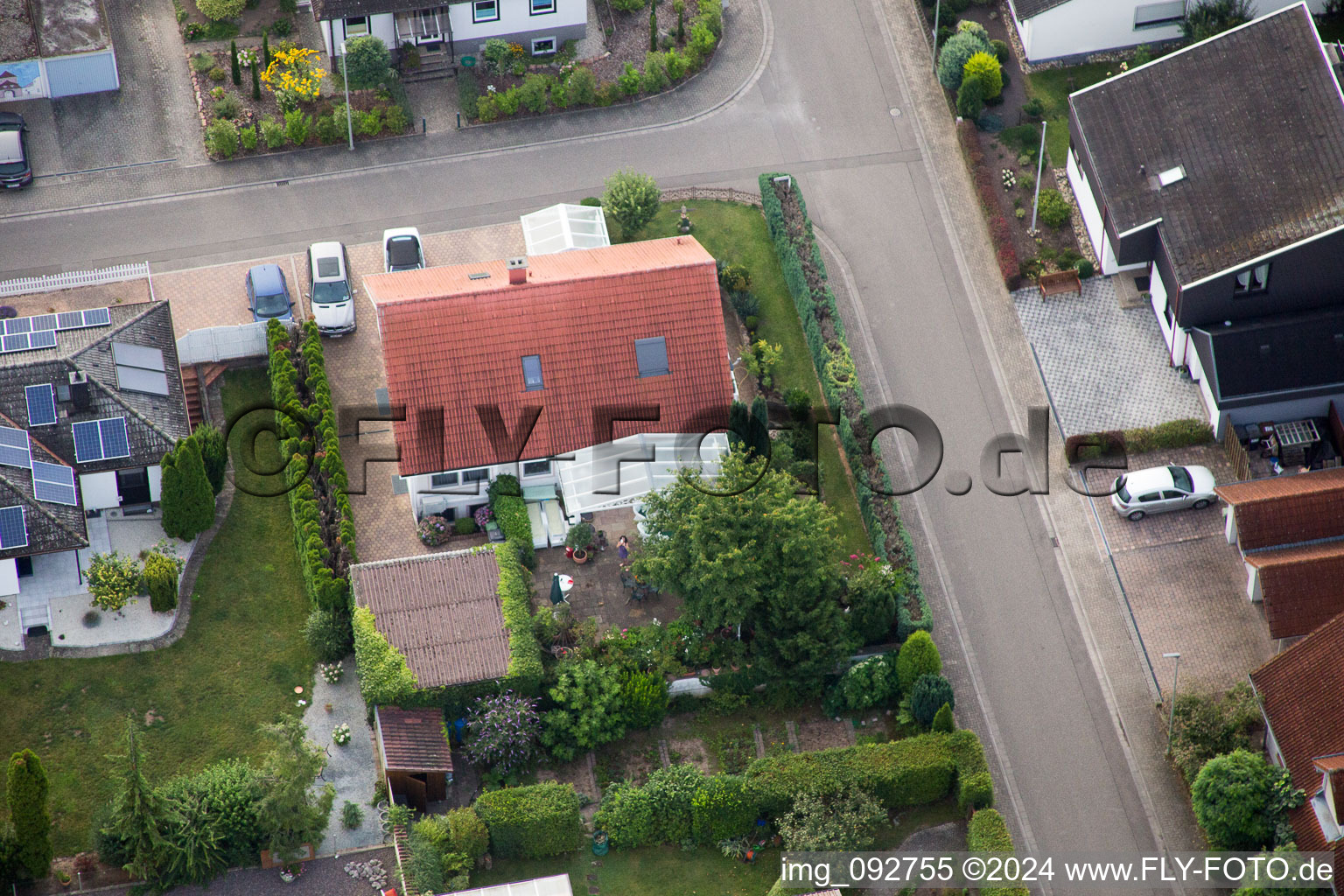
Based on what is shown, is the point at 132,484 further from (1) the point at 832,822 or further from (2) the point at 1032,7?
(2) the point at 1032,7

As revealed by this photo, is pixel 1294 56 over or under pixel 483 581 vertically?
over

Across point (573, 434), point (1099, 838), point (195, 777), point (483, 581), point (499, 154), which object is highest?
point (499, 154)

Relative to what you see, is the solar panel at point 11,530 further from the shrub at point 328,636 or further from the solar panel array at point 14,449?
the shrub at point 328,636

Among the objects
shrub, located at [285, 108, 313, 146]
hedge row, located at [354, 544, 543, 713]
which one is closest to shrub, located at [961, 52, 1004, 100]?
shrub, located at [285, 108, 313, 146]

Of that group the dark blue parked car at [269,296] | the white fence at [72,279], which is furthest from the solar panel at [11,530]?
the white fence at [72,279]

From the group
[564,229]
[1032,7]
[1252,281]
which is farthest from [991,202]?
[564,229]

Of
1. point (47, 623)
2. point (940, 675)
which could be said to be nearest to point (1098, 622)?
point (940, 675)

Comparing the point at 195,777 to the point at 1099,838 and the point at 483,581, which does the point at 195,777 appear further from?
the point at 1099,838
